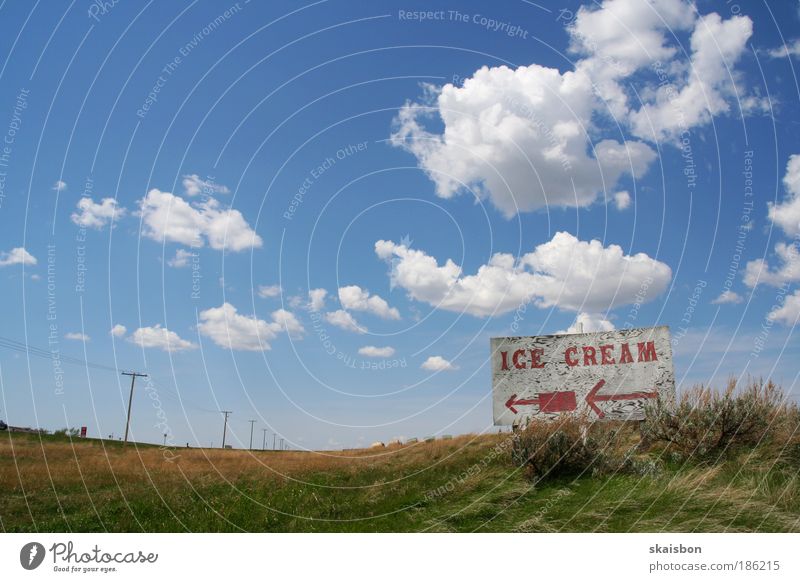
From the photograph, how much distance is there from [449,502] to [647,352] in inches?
423

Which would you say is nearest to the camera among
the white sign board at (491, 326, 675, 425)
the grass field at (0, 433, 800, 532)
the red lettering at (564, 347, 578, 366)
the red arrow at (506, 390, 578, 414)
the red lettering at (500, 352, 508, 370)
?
the grass field at (0, 433, 800, 532)

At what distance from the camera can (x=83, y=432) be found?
62469 mm

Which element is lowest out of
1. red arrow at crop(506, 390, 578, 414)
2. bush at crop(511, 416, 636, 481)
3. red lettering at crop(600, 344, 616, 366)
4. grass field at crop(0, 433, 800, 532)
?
grass field at crop(0, 433, 800, 532)

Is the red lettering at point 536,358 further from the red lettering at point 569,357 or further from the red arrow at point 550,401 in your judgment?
the red arrow at point 550,401

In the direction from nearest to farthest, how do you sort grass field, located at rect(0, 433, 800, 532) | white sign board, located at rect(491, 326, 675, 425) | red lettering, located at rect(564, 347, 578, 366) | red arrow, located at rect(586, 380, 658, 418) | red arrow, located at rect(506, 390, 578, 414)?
grass field, located at rect(0, 433, 800, 532) < red arrow, located at rect(586, 380, 658, 418) < white sign board, located at rect(491, 326, 675, 425) < red arrow, located at rect(506, 390, 578, 414) < red lettering, located at rect(564, 347, 578, 366)

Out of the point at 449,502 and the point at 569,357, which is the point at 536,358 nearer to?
→ the point at 569,357

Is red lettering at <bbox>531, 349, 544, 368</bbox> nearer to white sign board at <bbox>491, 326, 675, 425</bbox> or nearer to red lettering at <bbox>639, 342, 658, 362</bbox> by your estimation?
white sign board at <bbox>491, 326, 675, 425</bbox>

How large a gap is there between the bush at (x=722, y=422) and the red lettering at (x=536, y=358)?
565cm

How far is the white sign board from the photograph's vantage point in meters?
19.0

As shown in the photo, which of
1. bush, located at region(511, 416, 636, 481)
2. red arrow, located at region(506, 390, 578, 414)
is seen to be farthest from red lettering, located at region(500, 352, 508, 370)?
bush, located at region(511, 416, 636, 481)

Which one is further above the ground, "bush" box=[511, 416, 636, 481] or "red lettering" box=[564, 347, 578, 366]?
"red lettering" box=[564, 347, 578, 366]

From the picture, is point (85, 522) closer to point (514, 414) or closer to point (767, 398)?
point (514, 414)
